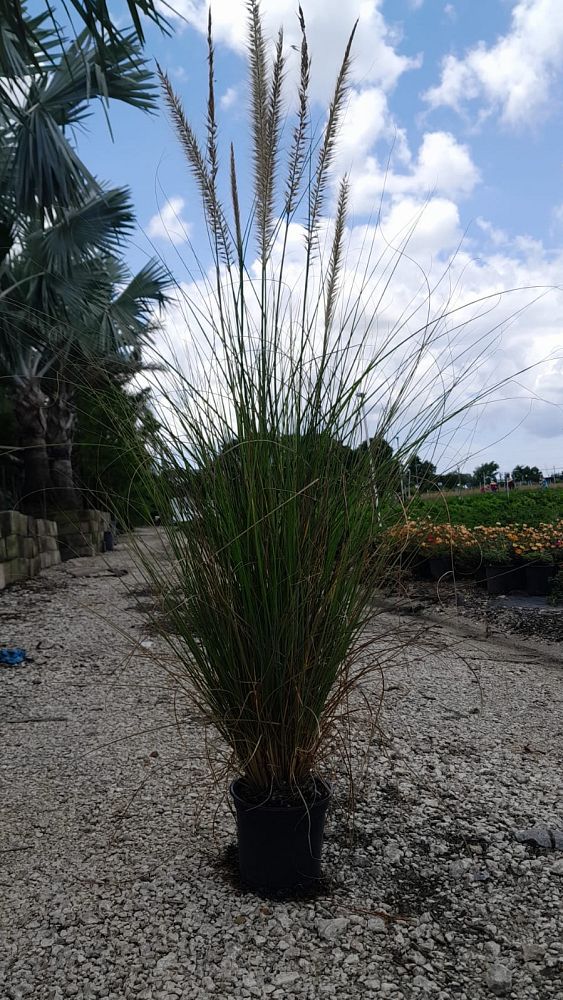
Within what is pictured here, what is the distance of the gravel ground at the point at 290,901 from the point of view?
59.8 inches

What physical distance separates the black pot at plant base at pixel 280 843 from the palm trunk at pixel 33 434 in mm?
9698

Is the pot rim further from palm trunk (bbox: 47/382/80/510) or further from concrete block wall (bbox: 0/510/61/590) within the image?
palm trunk (bbox: 47/382/80/510)

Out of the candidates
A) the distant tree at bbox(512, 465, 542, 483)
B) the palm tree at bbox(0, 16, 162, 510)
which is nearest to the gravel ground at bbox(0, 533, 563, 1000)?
the palm tree at bbox(0, 16, 162, 510)

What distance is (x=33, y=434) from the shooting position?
11.7 m

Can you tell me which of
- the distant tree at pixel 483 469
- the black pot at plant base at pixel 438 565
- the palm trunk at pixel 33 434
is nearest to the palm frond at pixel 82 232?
the palm trunk at pixel 33 434

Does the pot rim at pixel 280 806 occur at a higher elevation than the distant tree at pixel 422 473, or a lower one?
lower

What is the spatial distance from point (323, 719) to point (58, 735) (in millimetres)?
1748

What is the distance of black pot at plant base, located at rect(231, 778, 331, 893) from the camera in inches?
67.6

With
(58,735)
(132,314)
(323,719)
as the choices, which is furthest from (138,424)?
(132,314)

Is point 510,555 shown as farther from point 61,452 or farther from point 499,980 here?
Answer: point 61,452

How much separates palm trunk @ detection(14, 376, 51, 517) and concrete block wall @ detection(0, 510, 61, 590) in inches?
71.0

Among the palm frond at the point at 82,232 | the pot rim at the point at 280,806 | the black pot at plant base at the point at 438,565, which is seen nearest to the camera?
the pot rim at the point at 280,806

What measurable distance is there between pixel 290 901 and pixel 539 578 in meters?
5.22

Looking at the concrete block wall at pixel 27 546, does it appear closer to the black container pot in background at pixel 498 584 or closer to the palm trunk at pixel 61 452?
the palm trunk at pixel 61 452
